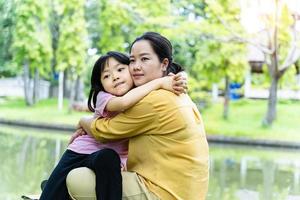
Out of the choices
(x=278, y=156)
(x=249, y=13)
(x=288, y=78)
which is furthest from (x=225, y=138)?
(x=288, y=78)

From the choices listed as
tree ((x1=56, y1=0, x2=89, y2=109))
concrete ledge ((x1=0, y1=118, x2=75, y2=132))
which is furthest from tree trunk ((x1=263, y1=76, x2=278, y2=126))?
tree ((x1=56, y1=0, x2=89, y2=109))

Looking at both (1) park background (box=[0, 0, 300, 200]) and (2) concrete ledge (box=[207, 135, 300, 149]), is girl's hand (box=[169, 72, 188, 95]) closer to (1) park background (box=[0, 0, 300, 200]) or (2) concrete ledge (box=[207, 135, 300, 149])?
(1) park background (box=[0, 0, 300, 200])

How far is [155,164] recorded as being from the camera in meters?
1.30

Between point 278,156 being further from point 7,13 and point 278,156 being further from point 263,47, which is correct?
point 7,13

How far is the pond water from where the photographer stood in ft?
11.1

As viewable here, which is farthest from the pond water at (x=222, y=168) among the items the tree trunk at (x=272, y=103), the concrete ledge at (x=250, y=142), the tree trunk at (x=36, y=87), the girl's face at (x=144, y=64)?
the tree trunk at (x=36, y=87)

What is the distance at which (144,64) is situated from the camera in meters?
1.34

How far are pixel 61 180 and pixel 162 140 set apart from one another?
0.80ft

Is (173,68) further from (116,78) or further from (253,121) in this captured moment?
(253,121)

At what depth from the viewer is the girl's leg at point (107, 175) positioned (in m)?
1.24

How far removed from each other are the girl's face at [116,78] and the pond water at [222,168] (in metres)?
1.62

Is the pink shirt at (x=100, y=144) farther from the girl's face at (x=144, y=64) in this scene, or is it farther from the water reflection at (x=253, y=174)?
the water reflection at (x=253, y=174)

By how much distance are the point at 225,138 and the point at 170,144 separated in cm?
652

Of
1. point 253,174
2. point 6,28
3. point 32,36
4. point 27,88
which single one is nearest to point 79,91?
point 27,88
